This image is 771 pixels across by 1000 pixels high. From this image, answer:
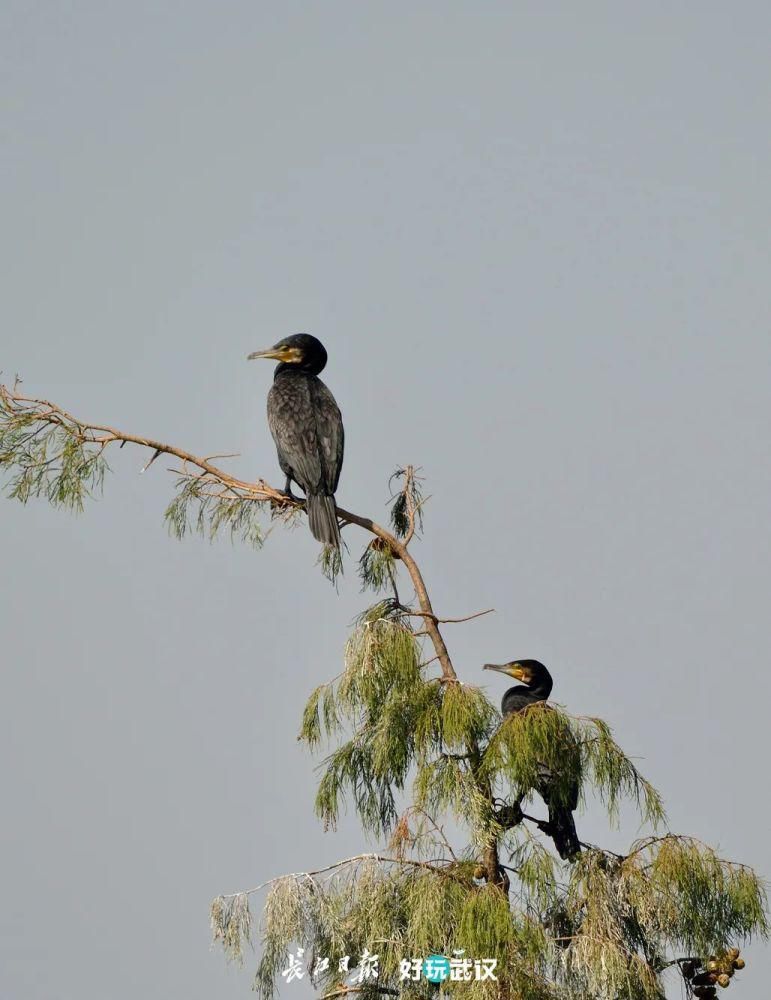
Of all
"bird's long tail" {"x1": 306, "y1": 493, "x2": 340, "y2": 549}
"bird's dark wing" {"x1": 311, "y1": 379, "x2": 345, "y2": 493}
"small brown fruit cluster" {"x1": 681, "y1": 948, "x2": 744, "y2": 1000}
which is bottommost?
"small brown fruit cluster" {"x1": 681, "y1": 948, "x2": 744, "y2": 1000}

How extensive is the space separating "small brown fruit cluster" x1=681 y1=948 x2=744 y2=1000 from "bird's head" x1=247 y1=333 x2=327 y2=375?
149 inches

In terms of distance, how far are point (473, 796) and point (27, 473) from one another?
7.41 ft

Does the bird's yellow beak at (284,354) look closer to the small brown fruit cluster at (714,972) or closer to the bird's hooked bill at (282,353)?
the bird's hooked bill at (282,353)

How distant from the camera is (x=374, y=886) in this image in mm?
5566

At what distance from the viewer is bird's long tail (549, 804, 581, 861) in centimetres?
574

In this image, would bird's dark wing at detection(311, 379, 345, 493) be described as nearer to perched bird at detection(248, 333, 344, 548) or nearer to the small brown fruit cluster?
perched bird at detection(248, 333, 344, 548)

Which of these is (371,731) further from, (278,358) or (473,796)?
(278,358)

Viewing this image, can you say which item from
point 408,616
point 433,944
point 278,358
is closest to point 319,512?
point 408,616

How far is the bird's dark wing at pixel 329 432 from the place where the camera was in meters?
→ 7.27

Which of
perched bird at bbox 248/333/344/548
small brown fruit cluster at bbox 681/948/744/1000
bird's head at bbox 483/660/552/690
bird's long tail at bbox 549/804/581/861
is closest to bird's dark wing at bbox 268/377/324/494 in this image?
perched bird at bbox 248/333/344/548

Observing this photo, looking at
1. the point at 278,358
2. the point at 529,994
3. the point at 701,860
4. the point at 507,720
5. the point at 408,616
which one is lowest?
the point at 529,994

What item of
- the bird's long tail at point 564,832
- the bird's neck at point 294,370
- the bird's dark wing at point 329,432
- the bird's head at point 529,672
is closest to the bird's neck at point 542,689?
the bird's head at point 529,672

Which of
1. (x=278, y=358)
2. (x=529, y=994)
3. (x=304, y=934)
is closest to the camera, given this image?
(x=529, y=994)

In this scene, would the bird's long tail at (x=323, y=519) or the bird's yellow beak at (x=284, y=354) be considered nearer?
the bird's long tail at (x=323, y=519)
